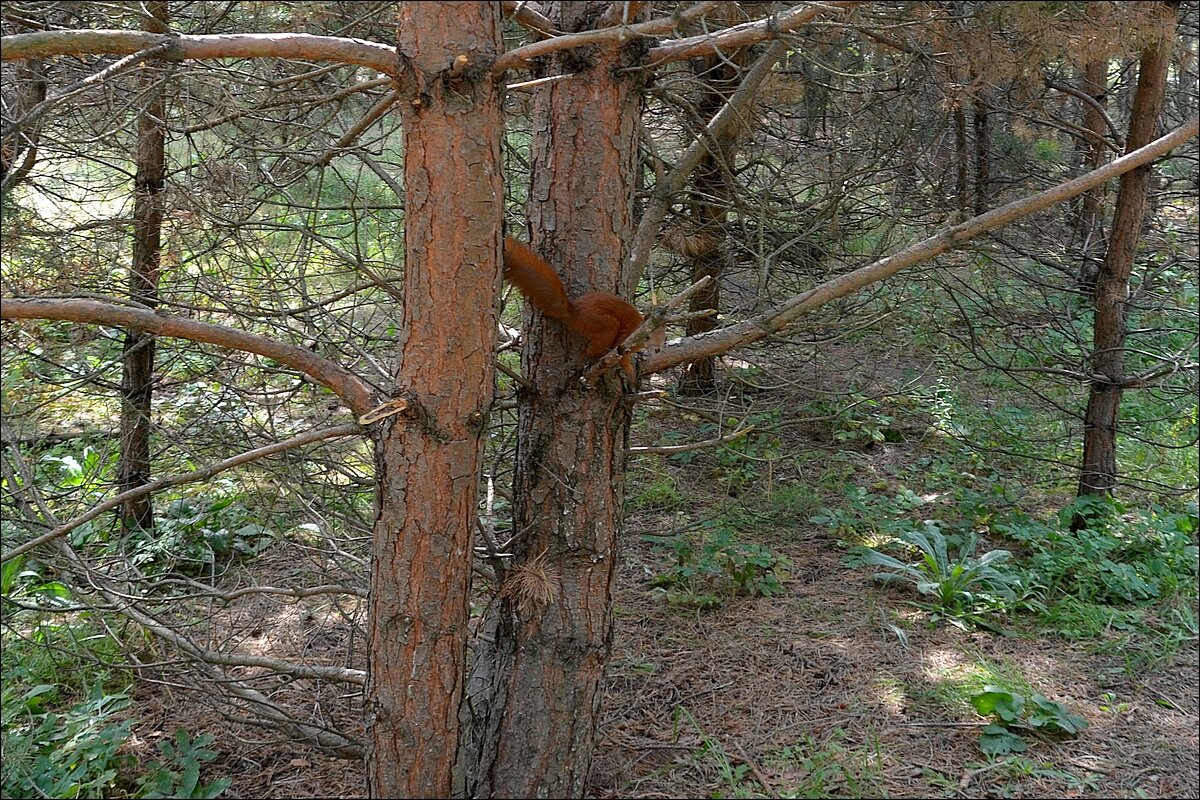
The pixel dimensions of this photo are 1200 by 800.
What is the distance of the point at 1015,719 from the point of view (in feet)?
11.5

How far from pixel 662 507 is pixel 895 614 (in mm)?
1590

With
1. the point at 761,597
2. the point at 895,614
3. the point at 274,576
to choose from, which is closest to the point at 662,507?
the point at 761,597

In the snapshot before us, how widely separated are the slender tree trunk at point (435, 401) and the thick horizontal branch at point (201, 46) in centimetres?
10

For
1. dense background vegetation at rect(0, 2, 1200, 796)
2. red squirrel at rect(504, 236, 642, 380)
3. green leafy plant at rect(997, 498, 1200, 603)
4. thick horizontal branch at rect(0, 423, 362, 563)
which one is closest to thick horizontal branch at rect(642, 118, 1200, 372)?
dense background vegetation at rect(0, 2, 1200, 796)

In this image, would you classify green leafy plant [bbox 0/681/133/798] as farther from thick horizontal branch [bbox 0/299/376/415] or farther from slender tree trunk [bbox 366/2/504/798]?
thick horizontal branch [bbox 0/299/376/415]

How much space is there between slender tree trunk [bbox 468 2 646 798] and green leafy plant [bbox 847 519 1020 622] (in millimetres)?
2069

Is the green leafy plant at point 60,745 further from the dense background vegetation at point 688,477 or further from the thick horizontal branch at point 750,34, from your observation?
the thick horizontal branch at point 750,34

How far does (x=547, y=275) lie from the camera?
2.73m

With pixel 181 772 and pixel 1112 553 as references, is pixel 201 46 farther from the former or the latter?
pixel 1112 553

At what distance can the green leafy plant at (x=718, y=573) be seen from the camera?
4.64m

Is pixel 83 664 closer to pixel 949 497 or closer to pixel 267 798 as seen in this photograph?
pixel 267 798

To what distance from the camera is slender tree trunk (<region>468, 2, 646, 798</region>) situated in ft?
9.73

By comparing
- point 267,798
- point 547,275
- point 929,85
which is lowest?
point 267,798

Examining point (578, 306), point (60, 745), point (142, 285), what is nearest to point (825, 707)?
point (578, 306)
